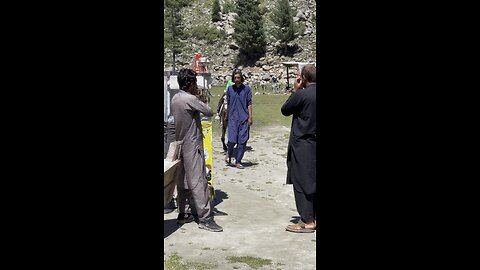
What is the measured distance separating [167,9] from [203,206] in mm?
30580

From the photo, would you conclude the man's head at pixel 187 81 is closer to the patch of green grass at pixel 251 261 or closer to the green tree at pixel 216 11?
the patch of green grass at pixel 251 261

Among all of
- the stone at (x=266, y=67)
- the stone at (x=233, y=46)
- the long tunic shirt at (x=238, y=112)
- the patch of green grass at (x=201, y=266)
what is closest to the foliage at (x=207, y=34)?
the stone at (x=233, y=46)

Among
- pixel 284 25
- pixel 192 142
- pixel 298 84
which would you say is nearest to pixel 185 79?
pixel 192 142

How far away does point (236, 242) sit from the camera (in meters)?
5.32

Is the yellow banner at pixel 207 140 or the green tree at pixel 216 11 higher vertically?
the green tree at pixel 216 11

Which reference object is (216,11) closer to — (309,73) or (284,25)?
(284,25)

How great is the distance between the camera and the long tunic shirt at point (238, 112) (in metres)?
8.85

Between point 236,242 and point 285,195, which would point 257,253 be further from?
point 285,195

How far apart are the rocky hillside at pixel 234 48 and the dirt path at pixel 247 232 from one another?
103 feet

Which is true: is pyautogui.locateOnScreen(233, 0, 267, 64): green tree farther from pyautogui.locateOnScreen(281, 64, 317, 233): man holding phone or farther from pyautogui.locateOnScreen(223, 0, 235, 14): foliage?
pyautogui.locateOnScreen(281, 64, 317, 233): man holding phone

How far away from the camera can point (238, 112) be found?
899cm

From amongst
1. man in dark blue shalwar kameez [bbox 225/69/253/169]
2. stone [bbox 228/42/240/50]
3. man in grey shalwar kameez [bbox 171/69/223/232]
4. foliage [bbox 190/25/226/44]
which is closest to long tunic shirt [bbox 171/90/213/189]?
man in grey shalwar kameez [bbox 171/69/223/232]
